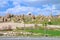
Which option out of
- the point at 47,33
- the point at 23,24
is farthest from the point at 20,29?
the point at 47,33

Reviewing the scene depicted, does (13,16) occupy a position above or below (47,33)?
above

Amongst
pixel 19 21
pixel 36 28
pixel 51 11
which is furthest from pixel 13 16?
pixel 51 11

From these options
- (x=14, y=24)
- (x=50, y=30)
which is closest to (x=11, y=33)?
(x=14, y=24)

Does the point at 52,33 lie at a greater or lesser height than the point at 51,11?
lesser

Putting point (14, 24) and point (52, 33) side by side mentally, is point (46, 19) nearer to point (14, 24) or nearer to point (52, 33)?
point (52, 33)

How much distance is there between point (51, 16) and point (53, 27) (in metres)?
0.70

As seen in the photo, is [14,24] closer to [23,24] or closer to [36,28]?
[23,24]

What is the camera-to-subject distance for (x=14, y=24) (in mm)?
12883

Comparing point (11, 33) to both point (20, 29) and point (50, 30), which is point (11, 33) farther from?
point (50, 30)

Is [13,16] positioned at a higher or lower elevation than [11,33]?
higher

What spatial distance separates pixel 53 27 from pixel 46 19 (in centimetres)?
66

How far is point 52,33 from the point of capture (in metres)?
12.8

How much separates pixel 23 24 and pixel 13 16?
0.82 m

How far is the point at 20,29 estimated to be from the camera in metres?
12.9
